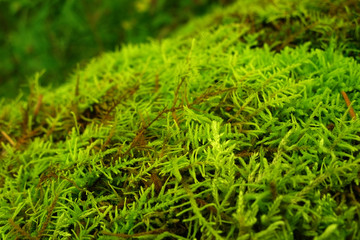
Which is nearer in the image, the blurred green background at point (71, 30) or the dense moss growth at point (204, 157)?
the dense moss growth at point (204, 157)

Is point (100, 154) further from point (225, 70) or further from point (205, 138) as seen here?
point (225, 70)

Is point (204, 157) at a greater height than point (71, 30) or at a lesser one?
lesser

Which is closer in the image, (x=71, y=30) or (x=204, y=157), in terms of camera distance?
(x=204, y=157)

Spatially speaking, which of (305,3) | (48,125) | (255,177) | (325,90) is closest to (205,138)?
(255,177)

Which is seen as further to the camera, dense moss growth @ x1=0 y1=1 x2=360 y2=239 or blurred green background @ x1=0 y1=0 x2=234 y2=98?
blurred green background @ x1=0 y1=0 x2=234 y2=98
